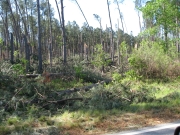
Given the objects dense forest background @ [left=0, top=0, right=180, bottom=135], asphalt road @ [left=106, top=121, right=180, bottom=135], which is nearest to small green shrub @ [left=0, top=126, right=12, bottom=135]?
dense forest background @ [left=0, top=0, right=180, bottom=135]

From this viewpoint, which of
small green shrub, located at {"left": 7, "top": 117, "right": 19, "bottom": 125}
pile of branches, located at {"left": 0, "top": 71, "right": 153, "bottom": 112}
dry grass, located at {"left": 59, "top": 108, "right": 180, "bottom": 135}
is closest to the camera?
dry grass, located at {"left": 59, "top": 108, "right": 180, "bottom": 135}

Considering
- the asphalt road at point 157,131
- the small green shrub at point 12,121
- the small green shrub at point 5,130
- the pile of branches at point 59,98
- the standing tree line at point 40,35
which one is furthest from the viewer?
the standing tree line at point 40,35

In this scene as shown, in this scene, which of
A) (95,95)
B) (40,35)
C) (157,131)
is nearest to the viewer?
(157,131)

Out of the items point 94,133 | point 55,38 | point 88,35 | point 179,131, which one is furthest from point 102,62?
point 88,35

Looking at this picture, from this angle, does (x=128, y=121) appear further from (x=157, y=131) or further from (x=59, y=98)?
(x=59, y=98)

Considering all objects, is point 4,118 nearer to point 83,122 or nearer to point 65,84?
Result: point 83,122

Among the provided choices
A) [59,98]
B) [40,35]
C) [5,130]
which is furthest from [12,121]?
[40,35]

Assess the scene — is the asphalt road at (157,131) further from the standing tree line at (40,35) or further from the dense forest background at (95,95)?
the standing tree line at (40,35)

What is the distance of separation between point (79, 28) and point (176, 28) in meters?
46.2

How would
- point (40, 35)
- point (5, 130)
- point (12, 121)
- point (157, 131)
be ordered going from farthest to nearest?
point (40, 35), point (12, 121), point (5, 130), point (157, 131)

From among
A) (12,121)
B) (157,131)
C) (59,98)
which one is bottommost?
(157,131)

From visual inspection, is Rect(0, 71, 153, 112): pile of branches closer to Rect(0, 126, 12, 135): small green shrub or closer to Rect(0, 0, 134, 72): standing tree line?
Rect(0, 126, 12, 135): small green shrub

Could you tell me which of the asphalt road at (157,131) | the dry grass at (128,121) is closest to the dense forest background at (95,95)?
the dry grass at (128,121)

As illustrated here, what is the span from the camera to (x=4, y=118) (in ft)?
22.7
